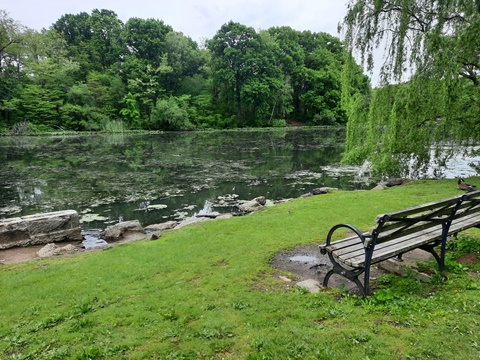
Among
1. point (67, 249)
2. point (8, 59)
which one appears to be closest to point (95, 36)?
point (8, 59)

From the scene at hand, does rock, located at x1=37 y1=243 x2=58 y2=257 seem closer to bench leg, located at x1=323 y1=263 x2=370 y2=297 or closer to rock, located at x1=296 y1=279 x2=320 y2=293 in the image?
rock, located at x1=296 y1=279 x2=320 y2=293

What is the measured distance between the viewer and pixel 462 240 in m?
5.88

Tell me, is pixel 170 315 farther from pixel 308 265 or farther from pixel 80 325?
pixel 308 265

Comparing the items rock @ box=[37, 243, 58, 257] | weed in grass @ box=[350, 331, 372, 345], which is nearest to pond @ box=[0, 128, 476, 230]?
rock @ box=[37, 243, 58, 257]

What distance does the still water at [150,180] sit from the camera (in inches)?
506

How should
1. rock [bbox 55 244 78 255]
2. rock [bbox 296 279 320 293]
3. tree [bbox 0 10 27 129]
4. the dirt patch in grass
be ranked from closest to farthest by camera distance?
1. rock [bbox 296 279 320 293]
2. the dirt patch in grass
3. rock [bbox 55 244 78 255]
4. tree [bbox 0 10 27 129]

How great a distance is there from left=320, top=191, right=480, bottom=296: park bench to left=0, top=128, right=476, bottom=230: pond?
821 centimetres

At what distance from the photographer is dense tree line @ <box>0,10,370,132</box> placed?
49.7m

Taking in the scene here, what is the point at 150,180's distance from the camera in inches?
696

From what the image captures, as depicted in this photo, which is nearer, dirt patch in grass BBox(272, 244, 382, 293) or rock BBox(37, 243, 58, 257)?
dirt patch in grass BBox(272, 244, 382, 293)

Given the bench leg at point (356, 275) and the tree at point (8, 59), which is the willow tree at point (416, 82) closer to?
the bench leg at point (356, 275)

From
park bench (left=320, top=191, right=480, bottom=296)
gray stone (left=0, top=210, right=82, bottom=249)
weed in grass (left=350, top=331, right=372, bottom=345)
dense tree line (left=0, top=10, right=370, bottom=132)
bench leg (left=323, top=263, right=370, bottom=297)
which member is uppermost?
dense tree line (left=0, top=10, right=370, bottom=132)

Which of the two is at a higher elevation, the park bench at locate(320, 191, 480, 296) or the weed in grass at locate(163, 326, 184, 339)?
the park bench at locate(320, 191, 480, 296)

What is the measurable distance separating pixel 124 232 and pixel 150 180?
27.3ft
